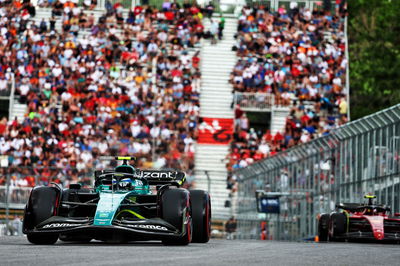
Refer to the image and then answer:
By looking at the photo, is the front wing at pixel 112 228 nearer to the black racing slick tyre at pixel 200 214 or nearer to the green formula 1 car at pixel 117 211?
the green formula 1 car at pixel 117 211

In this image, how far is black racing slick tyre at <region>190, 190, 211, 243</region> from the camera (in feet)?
46.9

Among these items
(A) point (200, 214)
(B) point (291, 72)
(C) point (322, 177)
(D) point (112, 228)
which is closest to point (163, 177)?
(A) point (200, 214)

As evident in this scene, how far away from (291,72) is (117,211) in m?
28.4

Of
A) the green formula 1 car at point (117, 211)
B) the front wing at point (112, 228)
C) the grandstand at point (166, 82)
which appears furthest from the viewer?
Result: the grandstand at point (166, 82)

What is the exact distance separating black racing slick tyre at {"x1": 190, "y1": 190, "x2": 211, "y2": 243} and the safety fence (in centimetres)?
773

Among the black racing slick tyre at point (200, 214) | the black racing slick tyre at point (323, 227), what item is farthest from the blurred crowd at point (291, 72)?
the black racing slick tyre at point (200, 214)

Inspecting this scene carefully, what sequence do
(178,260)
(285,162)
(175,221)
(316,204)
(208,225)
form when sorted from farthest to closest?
(285,162) → (316,204) → (208,225) → (175,221) → (178,260)

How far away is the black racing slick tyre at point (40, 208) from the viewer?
12.9 meters

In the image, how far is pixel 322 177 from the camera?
90.0ft

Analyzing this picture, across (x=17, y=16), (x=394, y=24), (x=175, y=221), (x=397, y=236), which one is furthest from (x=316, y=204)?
(x=394, y=24)

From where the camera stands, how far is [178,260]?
9.06 metres

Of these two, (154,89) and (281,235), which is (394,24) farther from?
(281,235)

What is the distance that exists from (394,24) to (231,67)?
15049mm

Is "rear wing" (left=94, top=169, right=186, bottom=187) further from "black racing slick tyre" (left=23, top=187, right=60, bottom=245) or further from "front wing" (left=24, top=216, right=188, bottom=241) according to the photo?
"front wing" (left=24, top=216, right=188, bottom=241)
